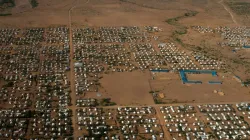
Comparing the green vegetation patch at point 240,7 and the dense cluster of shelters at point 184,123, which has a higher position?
the green vegetation patch at point 240,7

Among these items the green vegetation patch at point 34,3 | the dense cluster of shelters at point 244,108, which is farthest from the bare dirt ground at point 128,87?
the green vegetation patch at point 34,3

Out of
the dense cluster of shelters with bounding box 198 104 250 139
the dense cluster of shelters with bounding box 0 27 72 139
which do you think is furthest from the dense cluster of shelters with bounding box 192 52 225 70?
the dense cluster of shelters with bounding box 0 27 72 139

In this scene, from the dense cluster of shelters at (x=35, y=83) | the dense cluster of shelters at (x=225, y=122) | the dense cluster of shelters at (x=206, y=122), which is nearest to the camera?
the dense cluster of shelters at (x=35, y=83)

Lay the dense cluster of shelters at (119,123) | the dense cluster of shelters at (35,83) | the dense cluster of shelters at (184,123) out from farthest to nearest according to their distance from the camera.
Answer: the dense cluster of shelters at (184,123)
the dense cluster of shelters at (35,83)
the dense cluster of shelters at (119,123)

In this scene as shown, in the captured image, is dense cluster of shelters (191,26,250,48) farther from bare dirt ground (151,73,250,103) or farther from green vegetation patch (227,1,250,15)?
bare dirt ground (151,73,250,103)

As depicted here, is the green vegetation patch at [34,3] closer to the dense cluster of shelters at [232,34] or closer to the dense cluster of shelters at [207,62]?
the dense cluster of shelters at [232,34]

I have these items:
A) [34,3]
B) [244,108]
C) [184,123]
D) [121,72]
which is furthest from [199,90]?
[34,3]

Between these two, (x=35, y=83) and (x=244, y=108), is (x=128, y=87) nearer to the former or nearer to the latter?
(x=35, y=83)
